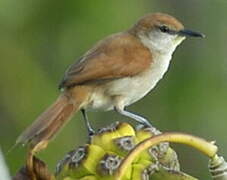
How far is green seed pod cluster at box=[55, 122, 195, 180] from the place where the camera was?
93.4 inches

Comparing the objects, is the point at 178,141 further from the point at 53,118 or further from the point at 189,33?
the point at 189,33

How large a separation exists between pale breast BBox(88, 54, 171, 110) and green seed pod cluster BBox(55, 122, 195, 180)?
1.99 metres

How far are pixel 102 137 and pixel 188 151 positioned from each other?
5142mm

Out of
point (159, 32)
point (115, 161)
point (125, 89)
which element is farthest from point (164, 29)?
point (115, 161)

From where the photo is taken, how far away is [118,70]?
4562 millimetres

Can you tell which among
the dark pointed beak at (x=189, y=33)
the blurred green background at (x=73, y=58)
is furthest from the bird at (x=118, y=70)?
the blurred green background at (x=73, y=58)

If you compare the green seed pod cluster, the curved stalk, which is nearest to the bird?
the green seed pod cluster

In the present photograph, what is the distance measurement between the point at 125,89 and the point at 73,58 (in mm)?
1845

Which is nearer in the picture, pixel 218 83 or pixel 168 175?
pixel 168 175

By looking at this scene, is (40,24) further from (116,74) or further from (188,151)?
(188,151)

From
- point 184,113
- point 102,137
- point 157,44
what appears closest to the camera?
point 102,137

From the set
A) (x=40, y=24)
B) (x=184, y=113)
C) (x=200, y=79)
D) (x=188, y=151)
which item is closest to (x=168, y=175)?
(x=40, y=24)

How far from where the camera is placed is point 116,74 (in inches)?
181

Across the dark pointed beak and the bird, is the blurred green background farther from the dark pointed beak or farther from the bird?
the dark pointed beak
